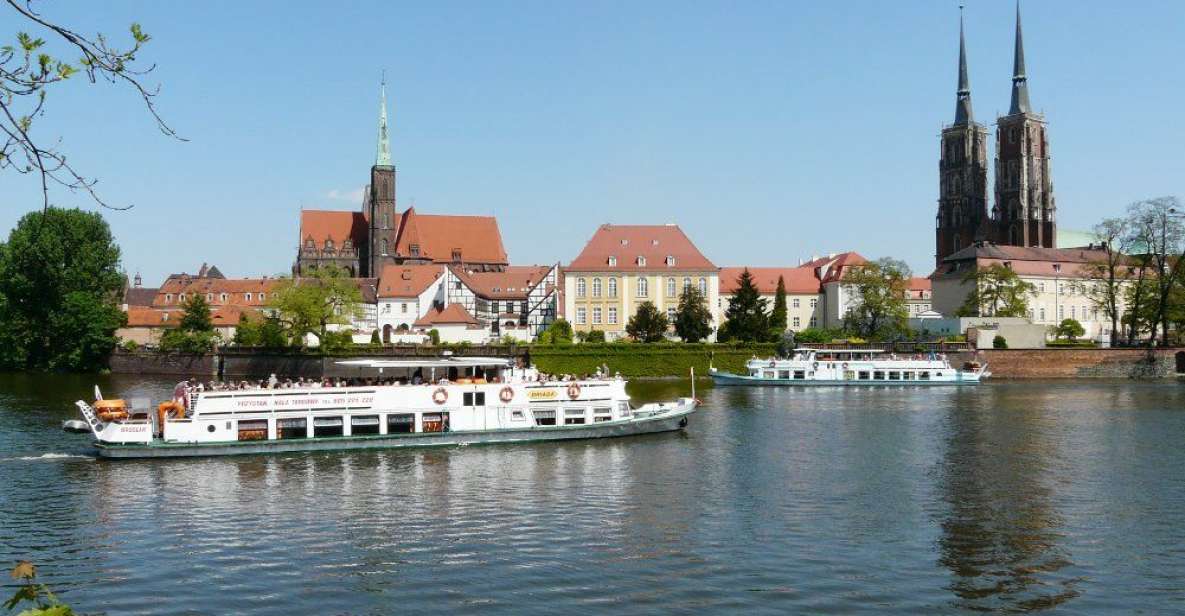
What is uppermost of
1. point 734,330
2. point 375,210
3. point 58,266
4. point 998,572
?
point 375,210

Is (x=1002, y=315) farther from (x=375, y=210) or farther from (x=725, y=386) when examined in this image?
(x=375, y=210)

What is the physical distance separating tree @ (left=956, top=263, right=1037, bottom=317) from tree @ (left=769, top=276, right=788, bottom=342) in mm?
18087

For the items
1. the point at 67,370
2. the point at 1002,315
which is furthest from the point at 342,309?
the point at 1002,315

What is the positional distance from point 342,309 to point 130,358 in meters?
22.3

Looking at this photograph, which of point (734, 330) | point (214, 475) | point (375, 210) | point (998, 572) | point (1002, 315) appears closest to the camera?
point (998, 572)

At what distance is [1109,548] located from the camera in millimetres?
25938

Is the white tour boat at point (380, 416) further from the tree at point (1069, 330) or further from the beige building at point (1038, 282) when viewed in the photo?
the beige building at point (1038, 282)

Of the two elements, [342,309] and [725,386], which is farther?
[342,309]

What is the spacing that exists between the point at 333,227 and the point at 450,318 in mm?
45214

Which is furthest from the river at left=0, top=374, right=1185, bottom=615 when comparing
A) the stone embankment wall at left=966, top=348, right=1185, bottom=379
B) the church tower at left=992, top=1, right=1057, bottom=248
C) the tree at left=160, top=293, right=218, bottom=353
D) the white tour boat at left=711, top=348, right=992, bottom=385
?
the church tower at left=992, top=1, right=1057, bottom=248

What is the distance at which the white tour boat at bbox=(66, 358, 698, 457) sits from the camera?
140ft

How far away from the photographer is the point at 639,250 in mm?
107625

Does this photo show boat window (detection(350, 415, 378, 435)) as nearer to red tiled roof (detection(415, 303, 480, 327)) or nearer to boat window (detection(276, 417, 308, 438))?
boat window (detection(276, 417, 308, 438))

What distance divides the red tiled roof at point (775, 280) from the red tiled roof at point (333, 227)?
5000cm
